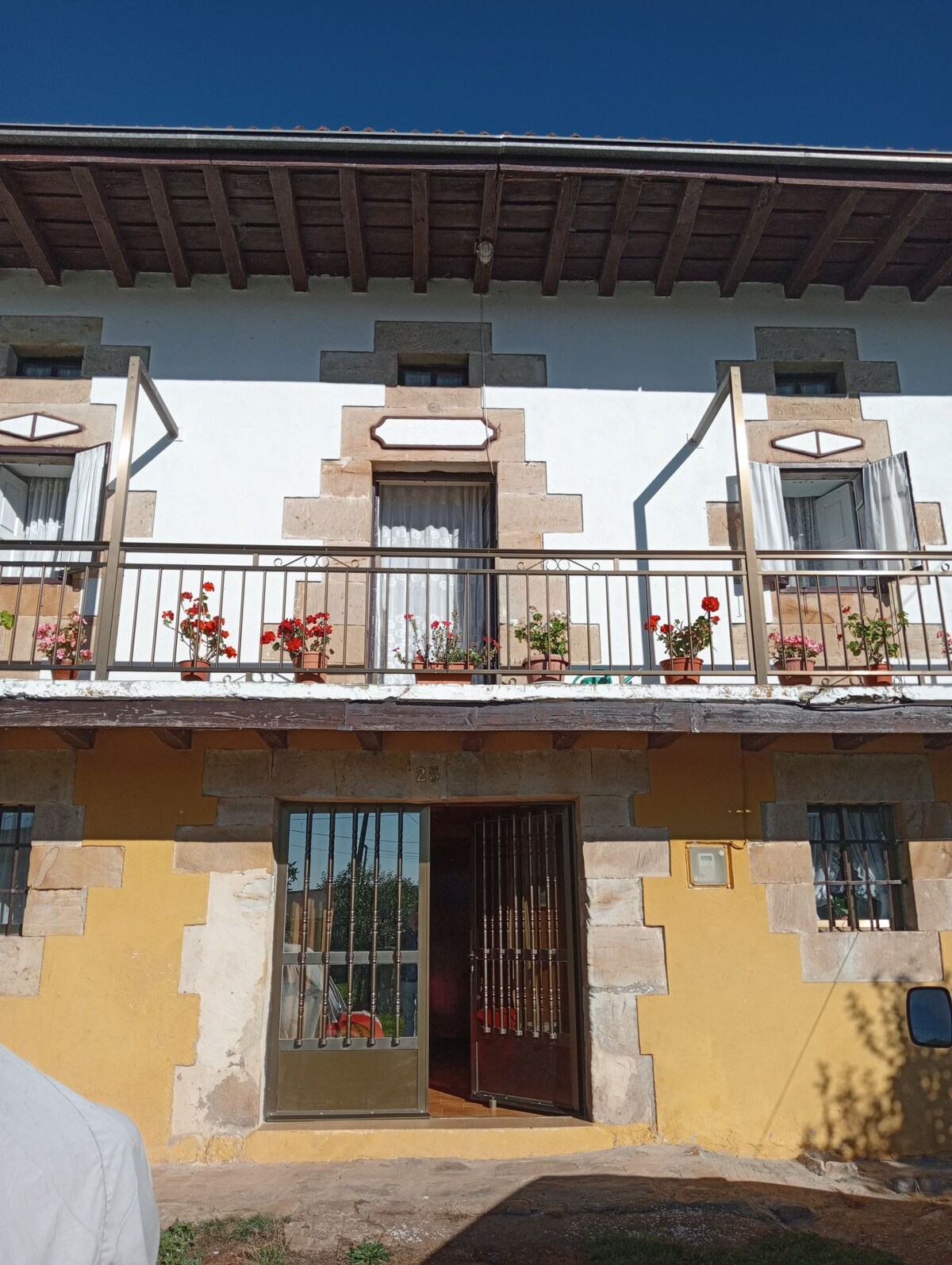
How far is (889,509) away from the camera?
769 centimetres

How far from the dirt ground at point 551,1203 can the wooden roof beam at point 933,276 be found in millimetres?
6357

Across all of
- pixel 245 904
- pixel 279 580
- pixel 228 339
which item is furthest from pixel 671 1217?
pixel 228 339

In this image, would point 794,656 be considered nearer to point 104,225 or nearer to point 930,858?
point 930,858

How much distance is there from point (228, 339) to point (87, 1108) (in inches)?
249

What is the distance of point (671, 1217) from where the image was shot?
5.11 m

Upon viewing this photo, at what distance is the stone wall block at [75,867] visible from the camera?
651 centimetres

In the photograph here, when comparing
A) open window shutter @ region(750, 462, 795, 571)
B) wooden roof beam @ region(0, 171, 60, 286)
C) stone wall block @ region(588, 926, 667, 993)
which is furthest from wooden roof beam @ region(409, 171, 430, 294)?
stone wall block @ region(588, 926, 667, 993)

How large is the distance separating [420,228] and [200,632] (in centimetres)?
340

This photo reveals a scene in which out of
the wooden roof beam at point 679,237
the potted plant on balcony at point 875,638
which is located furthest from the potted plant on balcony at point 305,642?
the wooden roof beam at point 679,237

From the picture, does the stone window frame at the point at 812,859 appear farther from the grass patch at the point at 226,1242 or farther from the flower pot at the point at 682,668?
the grass patch at the point at 226,1242

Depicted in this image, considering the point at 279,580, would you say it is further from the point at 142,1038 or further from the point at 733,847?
the point at 733,847

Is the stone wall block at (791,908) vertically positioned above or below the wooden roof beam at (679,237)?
below

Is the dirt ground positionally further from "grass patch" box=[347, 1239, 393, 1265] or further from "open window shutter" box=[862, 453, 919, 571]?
"open window shutter" box=[862, 453, 919, 571]

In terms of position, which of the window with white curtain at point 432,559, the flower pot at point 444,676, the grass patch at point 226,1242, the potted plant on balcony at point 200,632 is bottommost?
the grass patch at point 226,1242
